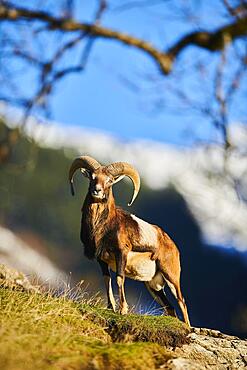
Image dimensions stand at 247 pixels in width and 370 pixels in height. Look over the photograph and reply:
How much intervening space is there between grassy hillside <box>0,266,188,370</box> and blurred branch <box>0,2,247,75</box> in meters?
2.77

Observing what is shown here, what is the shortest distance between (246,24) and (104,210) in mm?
5881

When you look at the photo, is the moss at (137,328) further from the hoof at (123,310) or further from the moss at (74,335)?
the hoof at (123,310)

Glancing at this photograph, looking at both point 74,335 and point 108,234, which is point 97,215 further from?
point 74,335

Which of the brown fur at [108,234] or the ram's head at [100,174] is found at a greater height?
the ram's head at [100,174]

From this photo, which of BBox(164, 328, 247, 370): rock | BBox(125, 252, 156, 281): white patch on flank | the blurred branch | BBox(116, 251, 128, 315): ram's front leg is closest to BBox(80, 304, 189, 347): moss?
BBox(164, 328, 247, 370): rock

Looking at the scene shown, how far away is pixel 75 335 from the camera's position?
9039mm

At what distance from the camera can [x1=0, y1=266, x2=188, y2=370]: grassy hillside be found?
7988mm

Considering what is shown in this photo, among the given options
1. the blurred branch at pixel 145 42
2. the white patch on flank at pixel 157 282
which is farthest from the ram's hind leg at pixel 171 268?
the blurred branch at pixel 145 42

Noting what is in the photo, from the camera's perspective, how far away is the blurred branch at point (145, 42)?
21.1 feet

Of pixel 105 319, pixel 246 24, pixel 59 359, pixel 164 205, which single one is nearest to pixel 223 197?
pixel 105 319

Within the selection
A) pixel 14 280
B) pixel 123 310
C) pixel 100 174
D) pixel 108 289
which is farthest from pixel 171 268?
pixel 14 280

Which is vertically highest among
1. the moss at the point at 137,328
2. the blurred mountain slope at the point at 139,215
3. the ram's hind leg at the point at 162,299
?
the moss at the point at 137,328

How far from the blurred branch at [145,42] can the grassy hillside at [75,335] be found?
277cm

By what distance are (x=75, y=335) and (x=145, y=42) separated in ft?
11.1
